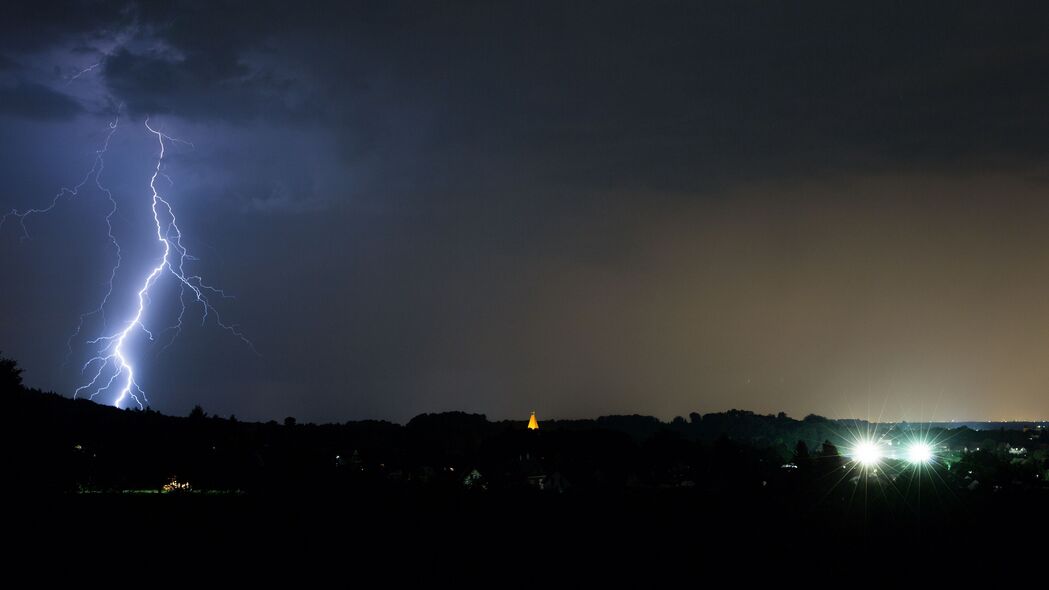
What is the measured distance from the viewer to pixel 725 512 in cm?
2228

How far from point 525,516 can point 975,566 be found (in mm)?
9805

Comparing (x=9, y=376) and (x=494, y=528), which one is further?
(x=9, y=376)

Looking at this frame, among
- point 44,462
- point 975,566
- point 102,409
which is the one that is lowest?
point 975,566

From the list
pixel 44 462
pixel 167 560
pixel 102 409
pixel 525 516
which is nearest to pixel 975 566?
pixel 525 516

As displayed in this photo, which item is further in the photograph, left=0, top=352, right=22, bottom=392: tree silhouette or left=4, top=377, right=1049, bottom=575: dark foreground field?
left=0, top=352, right=22, bottom=392: tree silhouette

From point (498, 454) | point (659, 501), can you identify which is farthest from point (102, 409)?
point (659, 501)

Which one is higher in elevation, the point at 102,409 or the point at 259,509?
the point at 102,409

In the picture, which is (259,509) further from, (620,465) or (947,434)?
(947,434)

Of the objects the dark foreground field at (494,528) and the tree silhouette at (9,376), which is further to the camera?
the tree silhouette at (9,376)

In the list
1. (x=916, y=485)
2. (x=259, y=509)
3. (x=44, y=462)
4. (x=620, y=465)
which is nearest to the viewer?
(x=259, y=509)

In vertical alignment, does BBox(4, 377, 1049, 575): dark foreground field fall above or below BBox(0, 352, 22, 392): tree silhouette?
below

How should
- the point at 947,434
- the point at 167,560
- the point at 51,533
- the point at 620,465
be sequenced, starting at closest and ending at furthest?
the point at 167,560 < the point at 51,533 < the point at 620,465 < the point at 947,434

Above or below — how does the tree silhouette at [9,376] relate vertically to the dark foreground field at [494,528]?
above

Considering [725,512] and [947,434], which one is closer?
[725,512]
